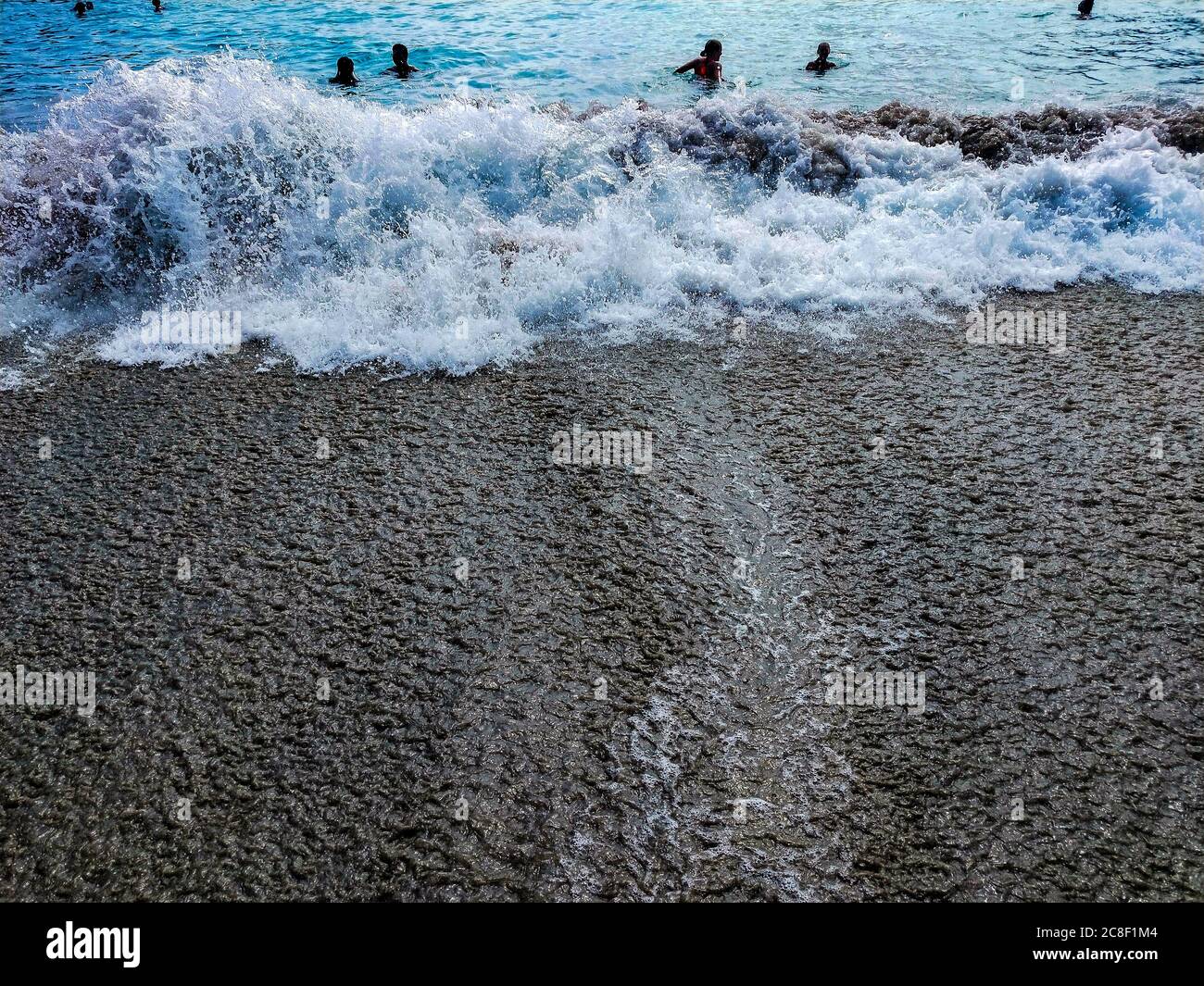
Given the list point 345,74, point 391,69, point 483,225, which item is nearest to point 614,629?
point 483,225

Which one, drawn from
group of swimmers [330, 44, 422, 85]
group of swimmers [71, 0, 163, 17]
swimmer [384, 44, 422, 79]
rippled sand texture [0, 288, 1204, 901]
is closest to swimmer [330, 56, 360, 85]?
group of swimmers [330, 44, 422, 85]

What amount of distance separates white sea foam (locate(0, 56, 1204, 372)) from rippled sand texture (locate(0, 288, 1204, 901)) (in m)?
0.65

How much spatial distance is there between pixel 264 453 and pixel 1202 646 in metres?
3.70

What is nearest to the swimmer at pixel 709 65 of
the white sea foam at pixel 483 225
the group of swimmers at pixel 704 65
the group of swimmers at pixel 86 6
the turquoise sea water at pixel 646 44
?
the group of swimmers at pixel 704 65

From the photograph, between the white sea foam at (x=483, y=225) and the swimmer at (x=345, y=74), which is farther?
the swimmer at (x=345, y=74)

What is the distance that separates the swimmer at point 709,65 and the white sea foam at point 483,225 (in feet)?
14.6

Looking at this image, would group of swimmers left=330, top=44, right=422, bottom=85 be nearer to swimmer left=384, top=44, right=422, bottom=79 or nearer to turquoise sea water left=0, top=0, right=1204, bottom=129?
swimmer left=384, top=44, right=422, bottom=79

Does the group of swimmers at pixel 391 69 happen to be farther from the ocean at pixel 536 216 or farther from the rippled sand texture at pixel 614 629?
the rippled sand texture at pixel 614 629

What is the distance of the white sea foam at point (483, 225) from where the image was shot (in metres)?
4.43

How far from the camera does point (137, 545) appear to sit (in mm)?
2949

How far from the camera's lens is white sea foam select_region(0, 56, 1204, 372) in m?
4.43

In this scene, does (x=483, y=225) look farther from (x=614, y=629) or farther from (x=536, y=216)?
(x=614, y=629)

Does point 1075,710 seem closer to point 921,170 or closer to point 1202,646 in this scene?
point 1202,646
